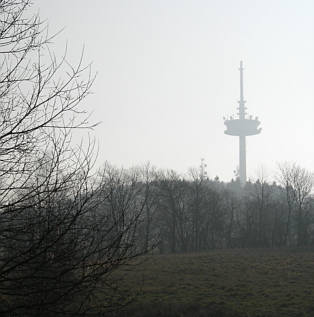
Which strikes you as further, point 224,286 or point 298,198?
point 298,198

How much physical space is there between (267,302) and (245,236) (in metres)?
33.3

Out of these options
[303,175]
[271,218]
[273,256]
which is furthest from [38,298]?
[303,175]

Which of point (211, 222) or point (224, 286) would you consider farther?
point (211, 222)

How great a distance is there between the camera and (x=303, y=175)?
229 ft

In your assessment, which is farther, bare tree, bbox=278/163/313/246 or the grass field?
bare tree, bbox=278/163/313/246

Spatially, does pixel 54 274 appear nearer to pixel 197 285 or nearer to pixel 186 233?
pixel 197 285

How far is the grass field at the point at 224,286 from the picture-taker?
84.0ft

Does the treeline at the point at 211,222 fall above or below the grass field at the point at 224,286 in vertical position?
above

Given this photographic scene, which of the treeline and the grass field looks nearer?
the grass field

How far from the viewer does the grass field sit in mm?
25609

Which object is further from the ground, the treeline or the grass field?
the treeline

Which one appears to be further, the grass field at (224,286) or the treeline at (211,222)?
the treeline at (211,222)

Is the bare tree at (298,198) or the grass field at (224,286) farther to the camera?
the bare tree at (298,198)

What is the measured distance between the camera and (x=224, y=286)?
3092 centimetres
